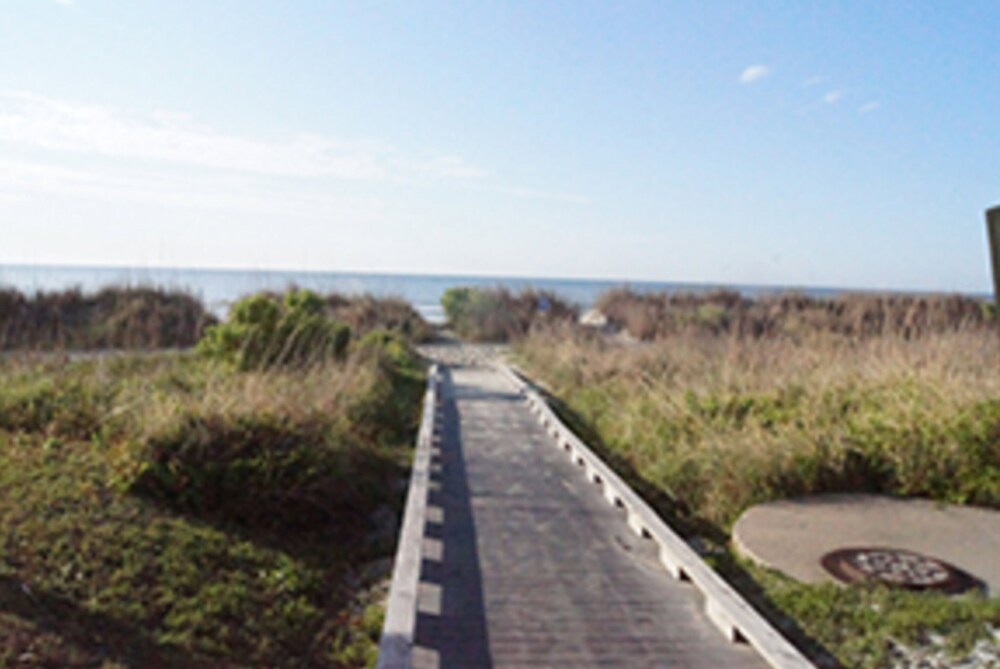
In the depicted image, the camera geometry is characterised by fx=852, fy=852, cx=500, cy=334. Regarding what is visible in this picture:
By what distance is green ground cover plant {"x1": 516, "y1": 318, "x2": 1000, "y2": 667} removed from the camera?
462 cm

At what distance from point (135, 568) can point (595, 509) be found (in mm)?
3338

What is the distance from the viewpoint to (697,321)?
853 inches

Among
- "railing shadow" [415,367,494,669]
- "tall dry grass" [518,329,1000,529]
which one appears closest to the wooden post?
"railing shadow" [415,367,494,669]

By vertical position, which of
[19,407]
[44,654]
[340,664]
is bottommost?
[340,664]

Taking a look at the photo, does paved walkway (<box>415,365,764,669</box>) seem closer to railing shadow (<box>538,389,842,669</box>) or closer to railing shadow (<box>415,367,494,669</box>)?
railing shadow (<box>415,367,494,669</box>)

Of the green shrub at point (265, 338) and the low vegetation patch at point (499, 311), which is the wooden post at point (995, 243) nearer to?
the green shrub at point (265, 338)

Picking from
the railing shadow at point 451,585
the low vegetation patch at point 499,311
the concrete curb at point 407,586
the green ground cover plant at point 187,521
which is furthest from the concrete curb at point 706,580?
the low vegetation patch at point 499,311

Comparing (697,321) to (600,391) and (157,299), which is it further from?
(157,299)

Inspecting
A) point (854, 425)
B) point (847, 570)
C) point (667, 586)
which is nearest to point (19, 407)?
point (667, 586)

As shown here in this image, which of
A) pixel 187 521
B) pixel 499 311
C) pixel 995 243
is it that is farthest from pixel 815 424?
pixel 499 311

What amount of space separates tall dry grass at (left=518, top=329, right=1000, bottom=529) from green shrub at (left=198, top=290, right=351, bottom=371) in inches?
156

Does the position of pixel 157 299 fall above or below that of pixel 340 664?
above

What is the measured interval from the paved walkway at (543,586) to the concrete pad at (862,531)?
2.84 ft

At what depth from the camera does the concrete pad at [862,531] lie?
215 inches
